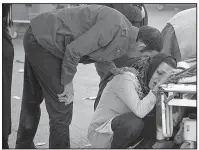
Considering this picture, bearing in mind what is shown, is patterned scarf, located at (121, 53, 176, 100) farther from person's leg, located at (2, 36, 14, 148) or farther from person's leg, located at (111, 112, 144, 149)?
person's leg, located at (2, 36, 14, 148)

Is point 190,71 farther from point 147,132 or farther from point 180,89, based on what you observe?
point 147,132

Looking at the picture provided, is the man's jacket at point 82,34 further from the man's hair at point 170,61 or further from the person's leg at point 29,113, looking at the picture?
the person's leg at point 29,113

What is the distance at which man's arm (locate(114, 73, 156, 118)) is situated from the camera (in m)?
3.03

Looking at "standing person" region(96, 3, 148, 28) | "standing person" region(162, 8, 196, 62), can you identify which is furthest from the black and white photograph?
"standing person" region(96, 3, 148, 28)

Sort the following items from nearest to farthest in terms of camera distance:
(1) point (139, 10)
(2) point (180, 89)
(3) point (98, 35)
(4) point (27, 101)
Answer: (2) point (180, 89) < (3) point (98, 35) < (4) point (27, 101) < (1) point (139, 10)

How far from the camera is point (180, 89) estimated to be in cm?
274

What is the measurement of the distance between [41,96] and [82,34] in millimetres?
705

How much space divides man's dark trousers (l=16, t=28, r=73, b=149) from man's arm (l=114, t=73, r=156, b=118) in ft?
1.34

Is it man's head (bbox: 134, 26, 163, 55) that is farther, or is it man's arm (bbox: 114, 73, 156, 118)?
man's head (bbox: 134, 26, 163, 55)

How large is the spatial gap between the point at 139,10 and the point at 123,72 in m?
1.19

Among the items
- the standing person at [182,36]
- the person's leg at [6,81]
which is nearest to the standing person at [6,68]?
the person's leg at [6,81]

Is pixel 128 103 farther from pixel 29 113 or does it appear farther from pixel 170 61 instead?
pixel 29 113

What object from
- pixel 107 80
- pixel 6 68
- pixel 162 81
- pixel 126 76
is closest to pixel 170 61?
pixel 162 81

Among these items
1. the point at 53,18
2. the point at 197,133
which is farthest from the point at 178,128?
the point at 53,18
